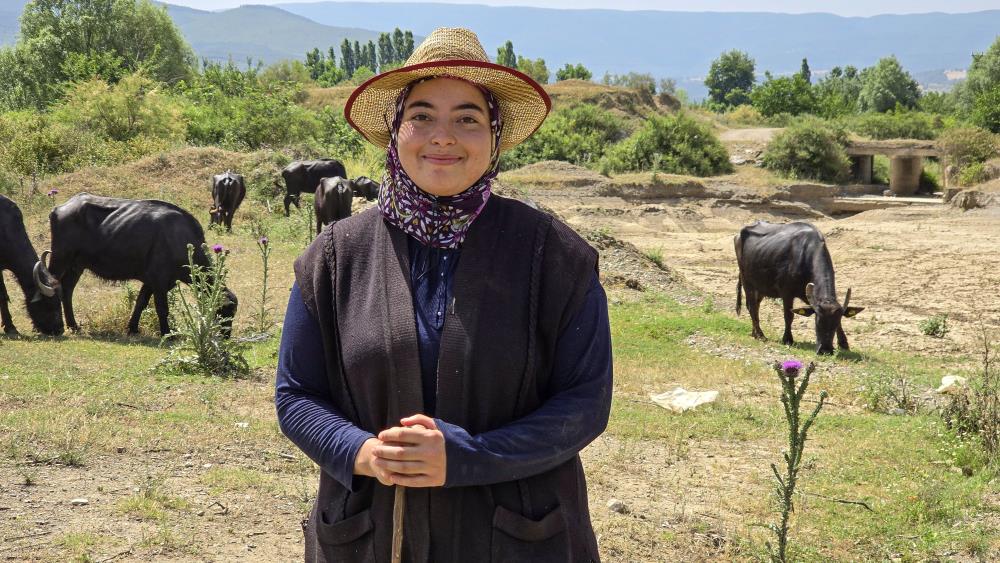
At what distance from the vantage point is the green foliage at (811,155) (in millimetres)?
37781

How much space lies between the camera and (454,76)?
92.6 inches

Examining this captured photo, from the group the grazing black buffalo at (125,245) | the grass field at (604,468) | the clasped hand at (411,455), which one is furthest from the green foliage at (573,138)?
the clasped hand at (411,455)

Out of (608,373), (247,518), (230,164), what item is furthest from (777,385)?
(230,164)

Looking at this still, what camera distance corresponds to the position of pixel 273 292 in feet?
45.7

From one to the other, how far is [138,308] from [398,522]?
10.0 meters

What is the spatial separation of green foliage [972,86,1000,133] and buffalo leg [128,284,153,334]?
127 feet

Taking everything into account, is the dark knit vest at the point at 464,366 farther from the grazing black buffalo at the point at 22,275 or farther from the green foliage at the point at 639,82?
the green foliage at the point at 639,82

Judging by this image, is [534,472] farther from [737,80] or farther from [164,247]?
[737,80]

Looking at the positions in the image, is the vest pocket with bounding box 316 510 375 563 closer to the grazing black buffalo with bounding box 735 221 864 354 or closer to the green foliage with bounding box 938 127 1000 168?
the grazing black buffalo with bounding box 735 221 864 354

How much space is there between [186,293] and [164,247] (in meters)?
1.19

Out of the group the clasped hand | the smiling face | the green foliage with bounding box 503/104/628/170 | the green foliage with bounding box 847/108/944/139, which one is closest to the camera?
the clasped hand

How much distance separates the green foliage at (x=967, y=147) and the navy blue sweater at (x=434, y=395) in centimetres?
3862

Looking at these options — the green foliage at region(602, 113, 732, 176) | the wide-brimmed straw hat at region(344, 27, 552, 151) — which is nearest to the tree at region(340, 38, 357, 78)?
the green foliage at region(602, 113, 732, 176)

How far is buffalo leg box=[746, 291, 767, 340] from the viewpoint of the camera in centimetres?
1277
